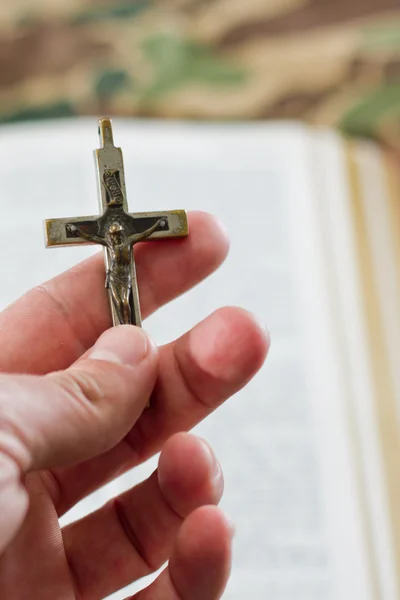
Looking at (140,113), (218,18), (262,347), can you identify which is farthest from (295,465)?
(218,18)

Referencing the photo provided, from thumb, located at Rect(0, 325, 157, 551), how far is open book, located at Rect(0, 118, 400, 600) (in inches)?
13.0

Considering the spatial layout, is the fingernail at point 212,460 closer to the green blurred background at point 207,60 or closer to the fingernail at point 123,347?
the fingernail at point 123,347

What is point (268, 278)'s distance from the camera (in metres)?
0.95

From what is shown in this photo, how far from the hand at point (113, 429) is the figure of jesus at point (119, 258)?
29 millimetres

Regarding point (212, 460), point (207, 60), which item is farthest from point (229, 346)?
point (207, 60)

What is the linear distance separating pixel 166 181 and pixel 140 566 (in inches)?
21.3

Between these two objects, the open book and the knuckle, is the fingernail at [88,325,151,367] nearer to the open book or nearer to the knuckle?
the knuckle

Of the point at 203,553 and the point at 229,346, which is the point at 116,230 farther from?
the point at 203,553

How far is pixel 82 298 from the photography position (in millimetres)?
624

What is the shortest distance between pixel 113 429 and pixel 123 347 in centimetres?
6

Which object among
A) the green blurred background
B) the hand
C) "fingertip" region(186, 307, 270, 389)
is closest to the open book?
the green blurred background

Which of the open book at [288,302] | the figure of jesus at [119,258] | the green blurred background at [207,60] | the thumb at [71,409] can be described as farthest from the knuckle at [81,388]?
the green blurred background at [207,60]

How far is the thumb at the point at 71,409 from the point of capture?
44 cm

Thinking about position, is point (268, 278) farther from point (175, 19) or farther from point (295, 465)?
point (175, 19)
